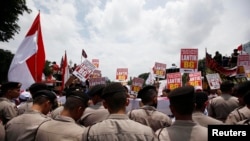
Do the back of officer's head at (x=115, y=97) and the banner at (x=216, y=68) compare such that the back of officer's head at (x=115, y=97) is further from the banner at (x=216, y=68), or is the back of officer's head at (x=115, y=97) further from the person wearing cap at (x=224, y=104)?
the banner at (x=216, y=68)

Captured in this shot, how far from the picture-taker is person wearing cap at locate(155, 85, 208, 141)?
2887 mm

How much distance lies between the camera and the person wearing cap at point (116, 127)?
9.27 ft

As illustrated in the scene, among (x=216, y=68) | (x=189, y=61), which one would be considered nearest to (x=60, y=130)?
(x=189, y=61)

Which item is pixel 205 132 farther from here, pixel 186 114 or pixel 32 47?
pixel 32 47

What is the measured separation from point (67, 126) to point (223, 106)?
4165mm

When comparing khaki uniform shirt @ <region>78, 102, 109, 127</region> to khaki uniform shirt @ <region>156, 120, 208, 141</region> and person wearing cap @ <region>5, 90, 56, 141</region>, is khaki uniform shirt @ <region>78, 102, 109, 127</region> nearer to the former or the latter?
person wearing cap @ <region>5, 90, 56, 141</region>

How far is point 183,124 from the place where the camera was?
2949 millimetres

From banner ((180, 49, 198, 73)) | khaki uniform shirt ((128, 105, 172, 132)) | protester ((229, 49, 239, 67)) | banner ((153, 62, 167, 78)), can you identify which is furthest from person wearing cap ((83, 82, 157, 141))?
protester ((229, 49, 239, 67))

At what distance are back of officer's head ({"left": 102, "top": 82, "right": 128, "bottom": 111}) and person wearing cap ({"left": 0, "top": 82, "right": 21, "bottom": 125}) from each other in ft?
9.68

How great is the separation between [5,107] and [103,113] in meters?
1.73

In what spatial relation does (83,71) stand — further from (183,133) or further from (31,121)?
Result: (183,133)

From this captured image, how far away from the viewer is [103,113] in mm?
5301

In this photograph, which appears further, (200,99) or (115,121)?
(200,99)

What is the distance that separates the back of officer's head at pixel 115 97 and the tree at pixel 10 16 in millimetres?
25104
